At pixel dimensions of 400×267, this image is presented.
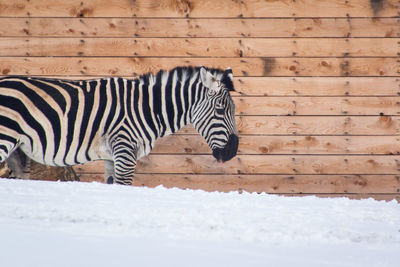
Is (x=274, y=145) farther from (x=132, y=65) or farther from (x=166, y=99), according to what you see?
(x=132, y=65)

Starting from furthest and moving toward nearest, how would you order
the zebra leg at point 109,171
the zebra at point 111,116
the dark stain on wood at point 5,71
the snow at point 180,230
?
the dark stain on wood at point 5,71
the zebra leg at point 109,171
the zebra at point 111,116
the snow at point 180,230

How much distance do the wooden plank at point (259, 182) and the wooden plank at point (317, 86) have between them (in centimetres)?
70

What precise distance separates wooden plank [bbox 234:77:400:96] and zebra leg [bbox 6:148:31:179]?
5.83 ft

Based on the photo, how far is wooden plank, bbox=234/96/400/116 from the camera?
4047mm

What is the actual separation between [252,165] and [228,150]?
306mm

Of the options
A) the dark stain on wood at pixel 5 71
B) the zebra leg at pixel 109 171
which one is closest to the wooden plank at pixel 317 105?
the zebra leg at pixel 109 171

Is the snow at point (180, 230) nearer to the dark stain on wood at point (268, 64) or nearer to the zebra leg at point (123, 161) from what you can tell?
the zebra leg at point (123, 161)

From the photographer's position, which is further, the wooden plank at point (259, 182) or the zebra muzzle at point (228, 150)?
the wooden plank at point (259, 182)

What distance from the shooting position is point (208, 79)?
3.84 metres

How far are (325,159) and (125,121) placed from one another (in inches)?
66.4

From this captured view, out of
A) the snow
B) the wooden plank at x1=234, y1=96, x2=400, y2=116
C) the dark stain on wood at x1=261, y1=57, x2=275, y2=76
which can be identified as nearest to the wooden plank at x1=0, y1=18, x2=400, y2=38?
the dark stain on wood at x1=261, y1=57, x2=275, y2=76

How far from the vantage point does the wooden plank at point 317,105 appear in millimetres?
4047

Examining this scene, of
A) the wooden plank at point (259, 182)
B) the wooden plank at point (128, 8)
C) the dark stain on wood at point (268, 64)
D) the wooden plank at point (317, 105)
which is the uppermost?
the wooden plank at point (128, 8)

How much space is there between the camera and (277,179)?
4.04 metres
